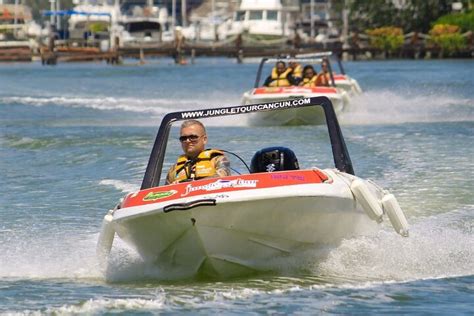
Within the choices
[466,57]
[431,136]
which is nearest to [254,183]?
[431,136]

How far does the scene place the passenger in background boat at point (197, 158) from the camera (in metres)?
9.60

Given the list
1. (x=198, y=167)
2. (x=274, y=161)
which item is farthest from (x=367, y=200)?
(x=198, y=167)

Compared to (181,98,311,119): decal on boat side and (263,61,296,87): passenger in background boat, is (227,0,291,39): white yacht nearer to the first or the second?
(263,61,296,87): passenger in background boat

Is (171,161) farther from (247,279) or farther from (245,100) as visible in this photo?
(247,279)

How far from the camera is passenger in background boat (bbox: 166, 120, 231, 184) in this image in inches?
378

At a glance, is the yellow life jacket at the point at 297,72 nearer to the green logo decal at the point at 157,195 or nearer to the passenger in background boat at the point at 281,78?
the passenger in background boat at the point at 281,78

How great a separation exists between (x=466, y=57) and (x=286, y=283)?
62.1 m

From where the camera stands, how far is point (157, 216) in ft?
29.0

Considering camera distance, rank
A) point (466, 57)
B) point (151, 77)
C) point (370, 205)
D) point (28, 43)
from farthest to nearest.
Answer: point (28, 43), point (466, 57), point (151, 77), point (370, 205)

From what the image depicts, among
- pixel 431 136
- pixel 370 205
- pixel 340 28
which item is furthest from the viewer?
pixel 340 28

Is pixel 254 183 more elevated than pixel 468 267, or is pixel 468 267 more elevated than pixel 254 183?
pixel 254 183

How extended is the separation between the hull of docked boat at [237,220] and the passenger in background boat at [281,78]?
16.1m

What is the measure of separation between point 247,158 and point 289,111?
693 cm

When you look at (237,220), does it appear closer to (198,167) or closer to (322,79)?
(198,167)
